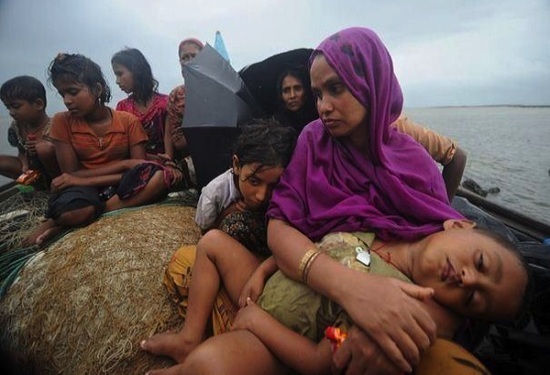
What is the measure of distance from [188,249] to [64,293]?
2.14 feet

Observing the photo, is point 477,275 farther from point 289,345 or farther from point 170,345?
point 170,345

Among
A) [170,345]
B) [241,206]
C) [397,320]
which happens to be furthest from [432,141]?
[170,345]

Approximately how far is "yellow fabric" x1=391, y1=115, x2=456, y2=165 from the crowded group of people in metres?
0.98

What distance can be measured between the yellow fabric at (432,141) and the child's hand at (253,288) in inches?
65.3

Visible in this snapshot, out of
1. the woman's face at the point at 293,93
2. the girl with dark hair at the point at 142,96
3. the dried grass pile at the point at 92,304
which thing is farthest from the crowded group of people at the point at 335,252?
the girl with dark hair at the point at 142,96

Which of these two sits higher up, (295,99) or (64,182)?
(295,99)

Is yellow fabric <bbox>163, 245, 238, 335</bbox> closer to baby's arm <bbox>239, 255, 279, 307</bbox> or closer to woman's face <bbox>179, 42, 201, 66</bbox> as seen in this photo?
baby's arm <bbox>239, 255, 279, 307</bbox>

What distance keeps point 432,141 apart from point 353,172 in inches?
54.3

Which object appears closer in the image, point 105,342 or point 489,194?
point 105,342

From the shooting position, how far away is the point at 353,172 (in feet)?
4.76

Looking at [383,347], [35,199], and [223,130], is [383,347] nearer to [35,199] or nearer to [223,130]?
[223,130]

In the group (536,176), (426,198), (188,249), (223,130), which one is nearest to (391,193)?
(426,198)

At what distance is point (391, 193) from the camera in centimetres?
138

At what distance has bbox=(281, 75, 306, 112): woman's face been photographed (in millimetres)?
2602
